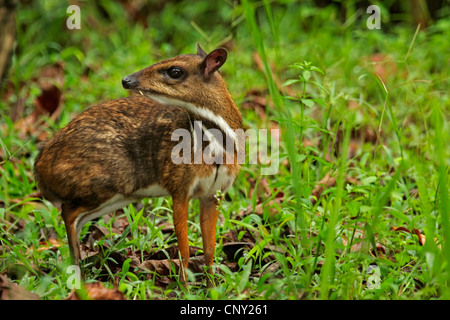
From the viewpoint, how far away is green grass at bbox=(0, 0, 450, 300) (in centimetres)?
363

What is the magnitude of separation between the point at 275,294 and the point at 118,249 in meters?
1.24

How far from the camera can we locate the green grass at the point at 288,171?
3631 millimetres

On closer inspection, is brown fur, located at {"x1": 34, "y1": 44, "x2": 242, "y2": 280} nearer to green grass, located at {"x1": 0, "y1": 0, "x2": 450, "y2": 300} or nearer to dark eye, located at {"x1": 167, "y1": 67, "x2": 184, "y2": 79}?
dark eye, located at {"x1": 167, "y1": 67, "x2": 184, "y2": 79}

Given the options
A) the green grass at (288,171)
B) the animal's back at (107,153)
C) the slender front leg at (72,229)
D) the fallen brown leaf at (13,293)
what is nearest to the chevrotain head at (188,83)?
the animal's back at (107,153)

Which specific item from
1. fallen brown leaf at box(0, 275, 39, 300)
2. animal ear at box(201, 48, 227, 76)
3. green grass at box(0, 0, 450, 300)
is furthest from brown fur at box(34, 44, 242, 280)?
fallen brown leaf at box(0, 275, 39, 300)

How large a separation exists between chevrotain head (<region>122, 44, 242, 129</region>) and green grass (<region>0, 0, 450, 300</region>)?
1.09ft

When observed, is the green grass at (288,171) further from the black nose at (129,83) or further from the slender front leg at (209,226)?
the black nose at (129,83)

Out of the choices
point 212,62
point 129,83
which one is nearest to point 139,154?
point 129,83

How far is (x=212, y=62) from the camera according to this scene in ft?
13.2

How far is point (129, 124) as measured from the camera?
170 inches

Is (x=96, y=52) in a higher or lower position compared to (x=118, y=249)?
higher
